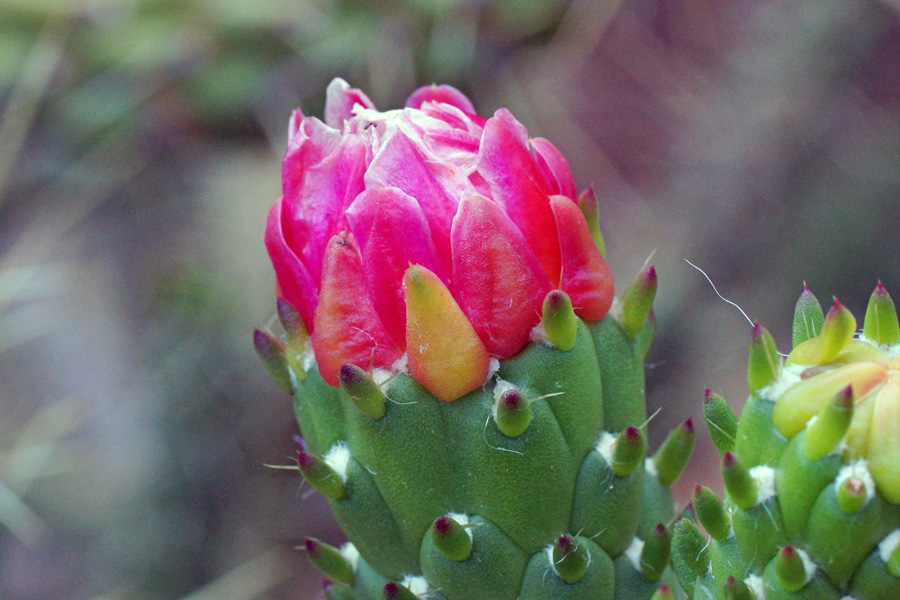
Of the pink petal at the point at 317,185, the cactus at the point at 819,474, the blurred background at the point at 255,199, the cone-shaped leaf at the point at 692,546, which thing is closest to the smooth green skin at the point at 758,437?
the cactus at the point at 819,474

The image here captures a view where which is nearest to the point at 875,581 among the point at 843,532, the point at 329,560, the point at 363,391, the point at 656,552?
the point at 843,532

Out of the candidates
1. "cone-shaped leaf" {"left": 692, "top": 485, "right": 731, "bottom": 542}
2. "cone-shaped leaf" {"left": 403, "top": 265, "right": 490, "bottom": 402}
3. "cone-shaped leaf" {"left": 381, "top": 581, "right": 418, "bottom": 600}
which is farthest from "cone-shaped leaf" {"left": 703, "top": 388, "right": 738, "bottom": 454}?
"cone-shaped leaf" {"left": 381, "top": 581, "right": 418, "bottom": 600}

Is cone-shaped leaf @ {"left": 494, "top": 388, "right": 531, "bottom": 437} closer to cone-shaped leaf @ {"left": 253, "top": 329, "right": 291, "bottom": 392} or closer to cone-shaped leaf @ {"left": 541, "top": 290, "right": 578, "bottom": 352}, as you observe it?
cone-shaped leaf @ {"left": 541, "top": 290, "right": 578, "bottom": 352}

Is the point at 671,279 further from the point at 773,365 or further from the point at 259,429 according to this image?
the point at 773,365

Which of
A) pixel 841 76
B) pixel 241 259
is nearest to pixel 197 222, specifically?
pixel 241 259

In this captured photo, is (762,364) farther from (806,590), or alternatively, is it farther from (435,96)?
(435,96)

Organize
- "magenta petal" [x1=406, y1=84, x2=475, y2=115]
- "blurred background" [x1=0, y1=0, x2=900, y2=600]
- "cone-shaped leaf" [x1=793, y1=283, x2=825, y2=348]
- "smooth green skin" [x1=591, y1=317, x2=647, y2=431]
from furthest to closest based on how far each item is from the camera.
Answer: "blurred background" [x1=0, y1=0, x2=900, y2=600] → "magenta petal" [x1=406, y1=84, x2=475, y2=115] → "smooth green skin" [x1=591, y1=317, x2=647, y2=431] → "cone-shaped leaf" [x1=793, y1=283, x2=825, y2=348]
